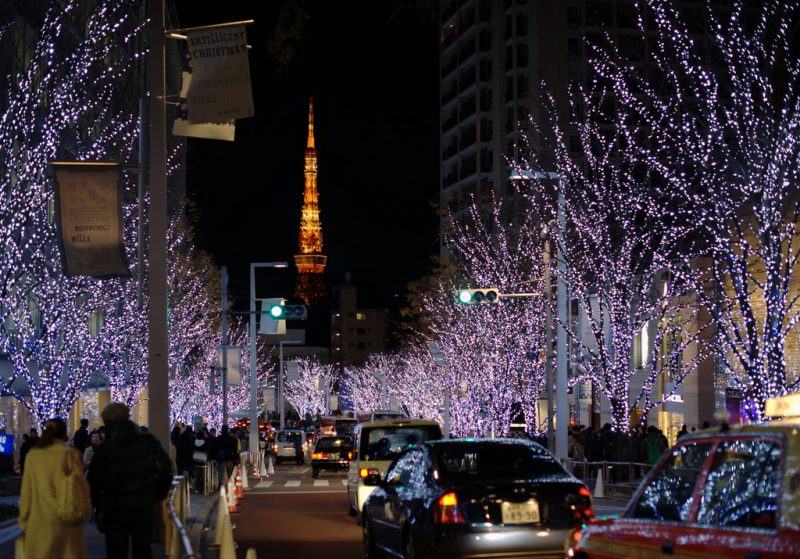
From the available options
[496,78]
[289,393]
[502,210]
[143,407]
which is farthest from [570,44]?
[289,393]

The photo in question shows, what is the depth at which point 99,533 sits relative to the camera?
1709 centimetres

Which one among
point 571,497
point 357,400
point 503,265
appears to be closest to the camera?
point 571,497

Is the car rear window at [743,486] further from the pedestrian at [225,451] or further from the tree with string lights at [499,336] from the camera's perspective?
the tree with string lights at [499,336]

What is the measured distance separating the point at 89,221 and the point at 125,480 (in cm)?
539

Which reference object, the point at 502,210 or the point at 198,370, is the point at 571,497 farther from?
the point at 198,370

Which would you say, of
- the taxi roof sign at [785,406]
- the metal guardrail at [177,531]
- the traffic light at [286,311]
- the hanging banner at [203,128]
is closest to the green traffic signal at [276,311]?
the traffic light at [286,311]

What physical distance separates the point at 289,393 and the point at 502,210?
75421 mm

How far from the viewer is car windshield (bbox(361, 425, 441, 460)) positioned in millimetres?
21125

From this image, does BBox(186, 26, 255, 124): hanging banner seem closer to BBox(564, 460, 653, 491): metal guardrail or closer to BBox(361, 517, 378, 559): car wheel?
BBox(361, 517, 378, 559): car wheel

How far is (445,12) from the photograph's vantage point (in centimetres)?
9706

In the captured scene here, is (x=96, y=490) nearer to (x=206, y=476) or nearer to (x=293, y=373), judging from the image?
(x=206, y=476)

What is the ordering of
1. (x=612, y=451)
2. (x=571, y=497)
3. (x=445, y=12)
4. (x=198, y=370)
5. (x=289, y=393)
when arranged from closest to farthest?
(x=571, y=497) < (x=612, y=451) < (x=198, y=370) < (x=445, y=12) < (x=289, y=393)

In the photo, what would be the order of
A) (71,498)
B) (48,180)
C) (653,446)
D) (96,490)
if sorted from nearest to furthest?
(71,498) < (96,490) < (653,446) < (48,180)

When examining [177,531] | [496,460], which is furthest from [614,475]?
[177,531]
